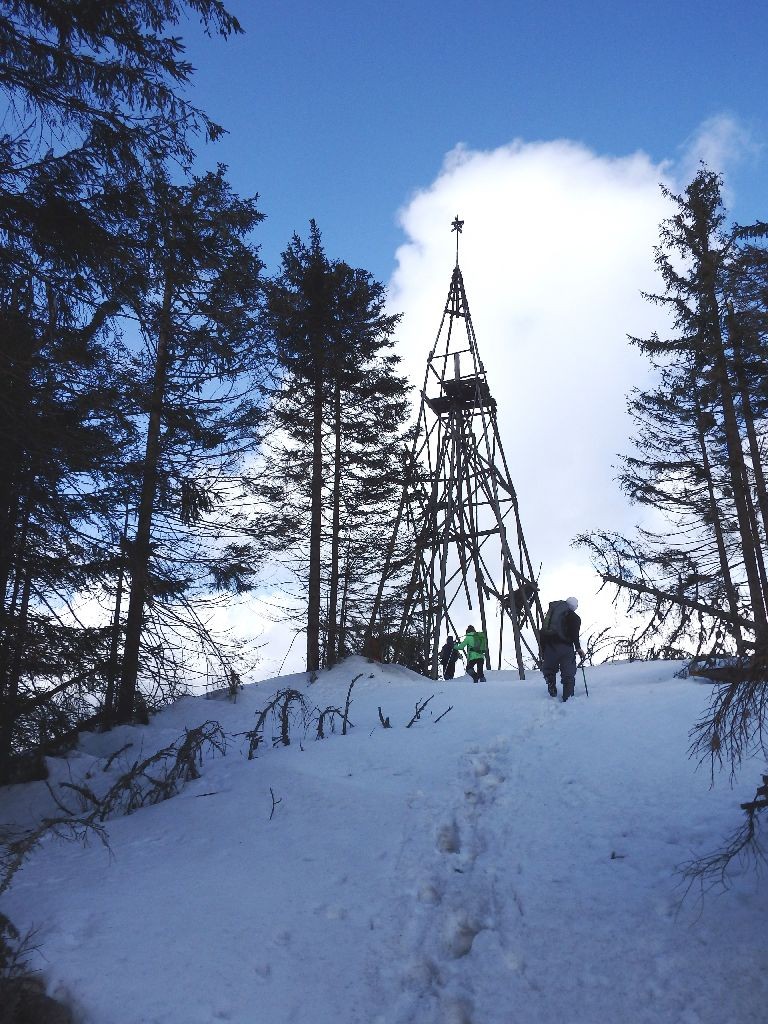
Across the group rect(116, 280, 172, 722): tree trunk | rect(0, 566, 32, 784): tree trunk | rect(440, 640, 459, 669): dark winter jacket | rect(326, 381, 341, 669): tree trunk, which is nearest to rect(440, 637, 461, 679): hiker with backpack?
rect(440, 640, 459, 669): dark winter jacket

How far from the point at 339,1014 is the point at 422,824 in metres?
1.85

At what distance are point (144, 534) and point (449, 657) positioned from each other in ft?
28.1

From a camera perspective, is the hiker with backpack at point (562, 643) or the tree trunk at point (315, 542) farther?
the tree trunk at point (315, 542)

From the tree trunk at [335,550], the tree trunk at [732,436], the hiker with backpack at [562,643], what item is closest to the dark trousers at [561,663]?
the hiker with backpack at [562,643]

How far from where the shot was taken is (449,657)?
15.9m

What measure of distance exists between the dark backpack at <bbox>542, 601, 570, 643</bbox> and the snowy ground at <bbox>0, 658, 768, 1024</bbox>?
105 inches

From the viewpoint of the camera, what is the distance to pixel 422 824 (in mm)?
5031

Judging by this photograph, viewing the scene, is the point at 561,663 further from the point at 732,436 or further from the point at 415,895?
the point at 732,436

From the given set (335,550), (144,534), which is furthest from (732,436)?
(144,534)

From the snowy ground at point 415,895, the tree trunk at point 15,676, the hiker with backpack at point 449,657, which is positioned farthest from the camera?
the hiker with backpack at point 449,657

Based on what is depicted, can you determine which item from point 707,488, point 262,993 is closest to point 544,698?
point 262,993

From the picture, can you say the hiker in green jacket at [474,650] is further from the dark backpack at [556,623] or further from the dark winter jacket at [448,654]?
the dark backpack at [556,623]

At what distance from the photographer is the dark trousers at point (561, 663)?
950 centimetres

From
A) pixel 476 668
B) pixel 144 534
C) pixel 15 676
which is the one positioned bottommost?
pixel 15 676
